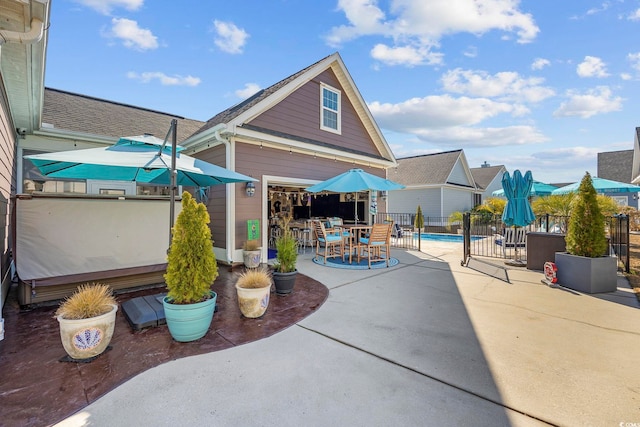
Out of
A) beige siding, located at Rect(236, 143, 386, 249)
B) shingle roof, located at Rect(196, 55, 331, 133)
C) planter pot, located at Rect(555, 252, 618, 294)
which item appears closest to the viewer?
planter pot, located at Rect(555, 252, 618, 294)

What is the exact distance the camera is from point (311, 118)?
9125 millimetres

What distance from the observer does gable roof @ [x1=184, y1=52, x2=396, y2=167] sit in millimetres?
7223

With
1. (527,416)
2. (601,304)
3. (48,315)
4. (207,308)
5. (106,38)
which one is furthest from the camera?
(106,38)

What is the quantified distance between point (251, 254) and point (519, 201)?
678 centimetres

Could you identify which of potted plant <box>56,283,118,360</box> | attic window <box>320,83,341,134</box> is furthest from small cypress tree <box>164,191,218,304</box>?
attic window <box>320,83,341,134</box>

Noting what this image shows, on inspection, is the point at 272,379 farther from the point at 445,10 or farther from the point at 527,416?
the point at 445,10

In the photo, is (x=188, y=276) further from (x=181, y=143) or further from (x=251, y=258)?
(x=181, y=143)

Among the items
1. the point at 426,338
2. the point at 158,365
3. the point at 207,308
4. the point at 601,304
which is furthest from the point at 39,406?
the point at 601,304

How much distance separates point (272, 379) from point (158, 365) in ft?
3.79

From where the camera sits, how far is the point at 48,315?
13.4 feet

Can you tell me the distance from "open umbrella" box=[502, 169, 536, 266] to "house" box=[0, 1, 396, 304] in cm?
492

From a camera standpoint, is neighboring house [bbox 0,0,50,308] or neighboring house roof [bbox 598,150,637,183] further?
neighboring house roof [bbox 598,150,637,183]

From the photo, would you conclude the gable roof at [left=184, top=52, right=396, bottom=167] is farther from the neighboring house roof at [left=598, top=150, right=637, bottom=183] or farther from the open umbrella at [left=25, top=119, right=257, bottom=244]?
the neighboring house roof at [left=598, top=150, right=637, bottom=183]

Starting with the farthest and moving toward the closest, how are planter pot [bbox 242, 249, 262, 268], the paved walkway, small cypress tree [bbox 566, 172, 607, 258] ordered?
planter pot [bbox 242, 249, 262, 268]
small cypress tree [bbox 566, 172, 607, 258]
the paved walkway
